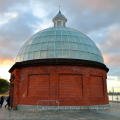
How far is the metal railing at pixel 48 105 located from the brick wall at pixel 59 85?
13.1 inches

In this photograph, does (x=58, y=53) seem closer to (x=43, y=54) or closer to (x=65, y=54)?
(x=65, y=54)

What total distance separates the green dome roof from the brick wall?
5.30ft

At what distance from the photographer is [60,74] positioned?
50.5ft

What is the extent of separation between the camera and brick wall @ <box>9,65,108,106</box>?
14.9 meters

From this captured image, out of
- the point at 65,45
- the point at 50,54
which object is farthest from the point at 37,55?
the point at 65,45

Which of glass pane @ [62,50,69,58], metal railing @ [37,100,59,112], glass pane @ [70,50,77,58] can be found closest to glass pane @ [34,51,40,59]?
glass pane @ [62,50,69,58]

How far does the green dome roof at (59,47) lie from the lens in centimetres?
1656

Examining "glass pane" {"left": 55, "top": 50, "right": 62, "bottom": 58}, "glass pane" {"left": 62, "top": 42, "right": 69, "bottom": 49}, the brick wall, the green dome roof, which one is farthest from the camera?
"glass pane" {"left": 62, "top": 42, "right": 69, "bottom": 49}

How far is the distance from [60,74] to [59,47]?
352 cm

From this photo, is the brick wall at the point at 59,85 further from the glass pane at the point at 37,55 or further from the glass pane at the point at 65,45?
the glass pane at the point at 65,45

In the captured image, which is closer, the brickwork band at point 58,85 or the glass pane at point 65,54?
the brickwork band at point 58,85

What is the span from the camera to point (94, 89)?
1664 centimetres

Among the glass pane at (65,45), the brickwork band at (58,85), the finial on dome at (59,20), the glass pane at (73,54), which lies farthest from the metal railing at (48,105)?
the finial on dome at (59,20)

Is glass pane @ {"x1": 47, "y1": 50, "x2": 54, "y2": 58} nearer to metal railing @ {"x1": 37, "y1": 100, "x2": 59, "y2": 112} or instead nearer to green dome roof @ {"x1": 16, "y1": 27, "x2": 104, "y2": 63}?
green dome roof @ {"x1": 16, "y1": 27, "x2": 104, "y2": 63}
